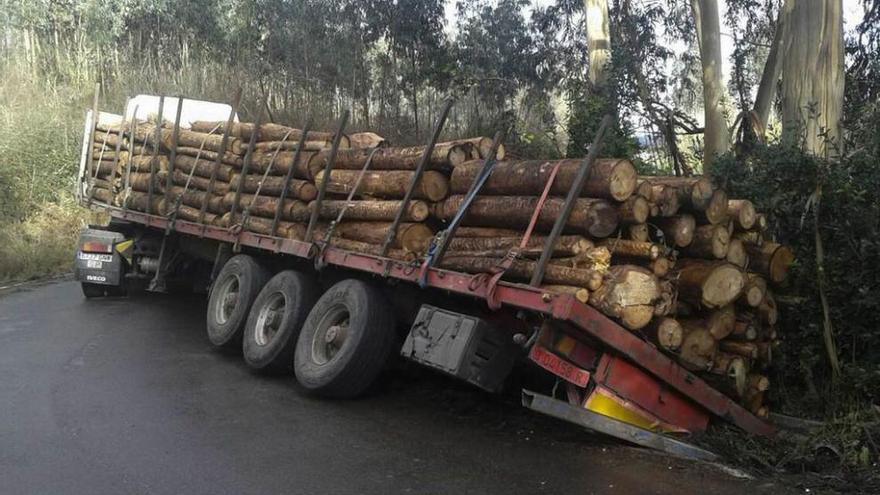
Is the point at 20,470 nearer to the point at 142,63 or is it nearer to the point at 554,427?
the point at 554,427

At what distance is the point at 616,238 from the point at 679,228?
47cm

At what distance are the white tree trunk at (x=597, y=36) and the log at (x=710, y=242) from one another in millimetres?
10091

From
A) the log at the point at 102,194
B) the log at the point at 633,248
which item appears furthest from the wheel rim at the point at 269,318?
the log at the point at 102,194

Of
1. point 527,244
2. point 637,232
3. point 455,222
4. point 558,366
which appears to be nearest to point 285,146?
Result: point 455,222

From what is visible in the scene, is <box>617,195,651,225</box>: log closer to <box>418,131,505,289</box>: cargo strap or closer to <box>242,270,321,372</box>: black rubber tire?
<box>418,131,505,289</box>: cargo strap

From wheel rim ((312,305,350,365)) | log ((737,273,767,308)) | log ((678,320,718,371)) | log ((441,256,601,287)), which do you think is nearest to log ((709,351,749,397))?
log ((678,320,718,371))

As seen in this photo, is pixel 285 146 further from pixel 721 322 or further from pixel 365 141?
pixel 721 322

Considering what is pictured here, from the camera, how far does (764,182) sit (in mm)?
7195

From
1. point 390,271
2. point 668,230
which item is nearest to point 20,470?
point 390,271

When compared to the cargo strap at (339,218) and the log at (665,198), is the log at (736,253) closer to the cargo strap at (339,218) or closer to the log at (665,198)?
the log at (665,198)

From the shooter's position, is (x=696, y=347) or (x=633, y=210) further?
(x=696, y=347)

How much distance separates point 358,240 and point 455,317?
191 centimetres

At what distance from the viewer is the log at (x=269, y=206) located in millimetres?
8853

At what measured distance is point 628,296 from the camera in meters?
5.68
